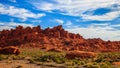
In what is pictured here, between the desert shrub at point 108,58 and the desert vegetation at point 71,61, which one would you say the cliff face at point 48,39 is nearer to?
the desert shrub at point 108,58

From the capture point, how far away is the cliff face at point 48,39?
389ft

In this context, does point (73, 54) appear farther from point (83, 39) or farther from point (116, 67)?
point (83, 39)

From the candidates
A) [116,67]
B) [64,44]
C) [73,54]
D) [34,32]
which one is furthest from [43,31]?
[116,67]

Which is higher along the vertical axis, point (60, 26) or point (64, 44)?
point (60, 26)

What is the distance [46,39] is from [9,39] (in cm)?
1748

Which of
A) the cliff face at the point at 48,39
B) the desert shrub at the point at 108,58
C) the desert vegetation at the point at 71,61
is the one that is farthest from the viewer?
the cliff face at the point at 48,39

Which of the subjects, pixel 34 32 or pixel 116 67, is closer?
pixel 116 67

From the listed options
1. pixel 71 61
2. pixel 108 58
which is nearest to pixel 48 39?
pixel 108 58

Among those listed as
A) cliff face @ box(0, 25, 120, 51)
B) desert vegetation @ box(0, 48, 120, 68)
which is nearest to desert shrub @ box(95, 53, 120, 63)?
desert vegetation @ box(0, 48, 120, 68)

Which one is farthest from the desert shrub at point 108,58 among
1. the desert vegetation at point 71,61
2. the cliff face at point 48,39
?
the cliff face at point 48,39

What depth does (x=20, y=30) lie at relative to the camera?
13162 centimetres

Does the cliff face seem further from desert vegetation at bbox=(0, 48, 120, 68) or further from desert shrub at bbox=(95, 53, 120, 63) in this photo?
desert vegetation at bbox=(0, 48, 120, 68)

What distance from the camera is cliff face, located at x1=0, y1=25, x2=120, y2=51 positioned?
118656 mm

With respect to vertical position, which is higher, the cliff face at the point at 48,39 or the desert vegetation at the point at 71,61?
the cliff face at the point at 48,39
